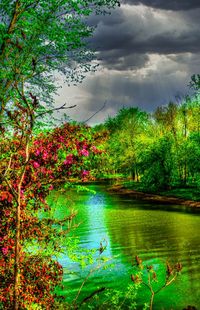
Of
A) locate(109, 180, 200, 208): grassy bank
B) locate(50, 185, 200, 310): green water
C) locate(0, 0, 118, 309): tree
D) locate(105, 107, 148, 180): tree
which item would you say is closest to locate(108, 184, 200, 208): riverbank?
locate(109, 180, 200, 208): grassy bank

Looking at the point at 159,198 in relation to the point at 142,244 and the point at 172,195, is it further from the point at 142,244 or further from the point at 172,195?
the point at 142,244

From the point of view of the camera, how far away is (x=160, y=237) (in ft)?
96.3

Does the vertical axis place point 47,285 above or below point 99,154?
below

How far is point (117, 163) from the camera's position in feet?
283

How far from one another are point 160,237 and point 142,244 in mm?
2675

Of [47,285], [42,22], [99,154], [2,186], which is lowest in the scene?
[47,285]

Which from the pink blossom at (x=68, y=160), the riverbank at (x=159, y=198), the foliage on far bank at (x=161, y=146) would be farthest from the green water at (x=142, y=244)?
the foliage on far bank at (x=161, y=146)

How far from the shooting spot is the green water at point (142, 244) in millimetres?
17516

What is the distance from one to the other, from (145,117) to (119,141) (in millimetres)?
20263

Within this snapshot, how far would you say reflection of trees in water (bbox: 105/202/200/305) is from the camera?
70.6ft

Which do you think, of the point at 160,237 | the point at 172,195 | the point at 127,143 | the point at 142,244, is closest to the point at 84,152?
the point at 142,244

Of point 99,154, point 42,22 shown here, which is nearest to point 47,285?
point 99,154

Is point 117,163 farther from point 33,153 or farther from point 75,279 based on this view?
point 33,153

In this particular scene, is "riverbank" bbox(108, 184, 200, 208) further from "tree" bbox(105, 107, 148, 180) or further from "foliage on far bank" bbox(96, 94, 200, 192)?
"tree" bbox(105, 107, 148, 180)
